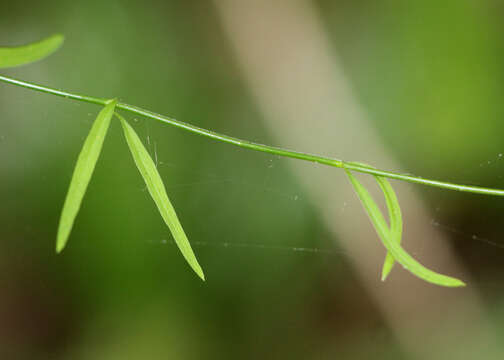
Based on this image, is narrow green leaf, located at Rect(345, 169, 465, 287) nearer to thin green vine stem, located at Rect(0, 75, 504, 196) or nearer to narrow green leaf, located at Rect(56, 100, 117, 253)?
thin green vine stem, located at Rect(0, 75, 504, 196)

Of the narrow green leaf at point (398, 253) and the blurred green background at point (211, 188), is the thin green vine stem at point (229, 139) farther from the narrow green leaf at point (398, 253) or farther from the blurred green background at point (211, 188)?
the blurred green background at point (211, 188)

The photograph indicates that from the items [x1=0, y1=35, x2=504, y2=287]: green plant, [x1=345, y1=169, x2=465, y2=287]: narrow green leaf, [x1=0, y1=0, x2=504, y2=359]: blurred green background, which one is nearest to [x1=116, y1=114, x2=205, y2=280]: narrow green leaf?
[x1=0, y1=35, x2=504, y2=287]: green plant

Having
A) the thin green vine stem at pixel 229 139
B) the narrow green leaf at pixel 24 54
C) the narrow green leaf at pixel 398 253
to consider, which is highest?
the narrow green leaf at pixel 24 54

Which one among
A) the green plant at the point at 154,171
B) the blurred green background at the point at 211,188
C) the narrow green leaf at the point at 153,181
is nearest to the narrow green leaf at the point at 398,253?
the green plant at the point at 154,171

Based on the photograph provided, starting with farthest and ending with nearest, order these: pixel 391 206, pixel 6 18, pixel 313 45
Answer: pixel 313 45 < pixel 6 18 < pixel 391 206

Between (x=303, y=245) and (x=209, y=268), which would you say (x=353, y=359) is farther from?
(x=209, y=268)

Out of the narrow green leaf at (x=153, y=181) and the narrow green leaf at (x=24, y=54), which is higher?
the narrow green leaf at (x=24, y=54)

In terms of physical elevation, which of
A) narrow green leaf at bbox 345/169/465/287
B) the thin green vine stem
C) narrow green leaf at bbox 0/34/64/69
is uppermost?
narrow green leaf at bbox 0/34/64/69

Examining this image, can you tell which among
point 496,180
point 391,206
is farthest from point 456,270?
point 391,206

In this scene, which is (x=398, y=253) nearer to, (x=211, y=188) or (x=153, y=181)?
(x=153, y=181)
